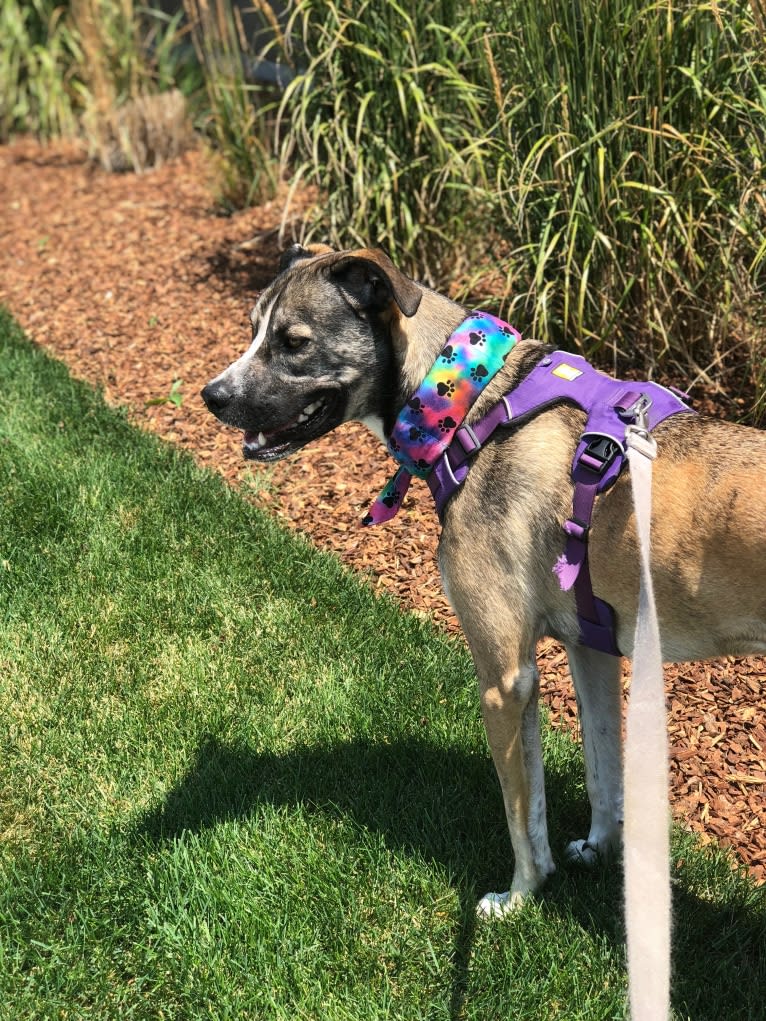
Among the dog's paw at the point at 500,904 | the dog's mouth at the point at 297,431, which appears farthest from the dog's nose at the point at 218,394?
the dog's paw at the point at 500,904

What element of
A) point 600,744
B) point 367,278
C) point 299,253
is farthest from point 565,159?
point 600,744

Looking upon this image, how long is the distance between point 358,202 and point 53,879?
4.84 m

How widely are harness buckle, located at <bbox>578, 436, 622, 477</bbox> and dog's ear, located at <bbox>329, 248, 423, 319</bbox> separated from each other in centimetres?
69

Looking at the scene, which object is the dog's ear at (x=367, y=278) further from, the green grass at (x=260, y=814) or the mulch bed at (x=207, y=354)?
the mulch bed at (x=207, y=354)

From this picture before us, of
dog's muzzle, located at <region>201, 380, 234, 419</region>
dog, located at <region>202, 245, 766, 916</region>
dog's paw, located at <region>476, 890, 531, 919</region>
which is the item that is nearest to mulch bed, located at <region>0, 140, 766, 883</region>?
dog, located at <region>202, 245, 766, 916</region>

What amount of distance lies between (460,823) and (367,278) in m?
1.90

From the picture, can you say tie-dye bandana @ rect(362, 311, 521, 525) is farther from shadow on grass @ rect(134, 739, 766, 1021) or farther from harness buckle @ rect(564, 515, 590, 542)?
shadow on grass @ rect(134, 739, 766, 1021)

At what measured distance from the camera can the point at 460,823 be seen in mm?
3650

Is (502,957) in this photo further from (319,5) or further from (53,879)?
(319,5)

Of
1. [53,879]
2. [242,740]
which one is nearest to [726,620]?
[242,740]

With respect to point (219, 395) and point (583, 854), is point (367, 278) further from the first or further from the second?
point (583, 854)

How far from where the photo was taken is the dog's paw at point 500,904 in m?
3.29

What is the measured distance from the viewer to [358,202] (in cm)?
689

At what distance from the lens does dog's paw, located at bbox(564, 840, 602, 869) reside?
3.54 m
